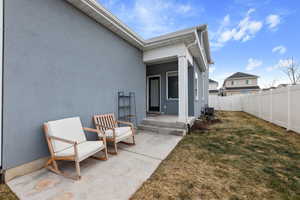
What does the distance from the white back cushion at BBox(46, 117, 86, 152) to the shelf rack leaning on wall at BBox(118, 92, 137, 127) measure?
174cm

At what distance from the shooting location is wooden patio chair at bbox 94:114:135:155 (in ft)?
10.1

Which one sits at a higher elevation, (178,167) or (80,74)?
(80,74)

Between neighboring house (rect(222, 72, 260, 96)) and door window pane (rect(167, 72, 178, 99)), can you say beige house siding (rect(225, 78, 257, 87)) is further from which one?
door window pane (rect(167, 72, 178, 99))

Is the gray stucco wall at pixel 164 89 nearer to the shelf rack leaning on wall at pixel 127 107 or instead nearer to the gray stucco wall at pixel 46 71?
the shelf rack leaning on wall at pixel 127 107

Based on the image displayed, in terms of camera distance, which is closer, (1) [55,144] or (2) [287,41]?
(1) [55,144]

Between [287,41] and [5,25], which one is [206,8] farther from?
[287,41]

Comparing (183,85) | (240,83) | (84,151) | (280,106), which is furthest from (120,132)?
(240,83)

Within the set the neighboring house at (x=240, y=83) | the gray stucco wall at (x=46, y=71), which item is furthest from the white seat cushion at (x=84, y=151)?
the neighboring house at (x=240, y=83)

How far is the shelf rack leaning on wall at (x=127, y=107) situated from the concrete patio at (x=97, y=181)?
183 cm

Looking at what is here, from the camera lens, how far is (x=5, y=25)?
2.02 meters

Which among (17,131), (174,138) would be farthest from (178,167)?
(17,131)

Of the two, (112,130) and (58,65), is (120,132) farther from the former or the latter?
(58,65)

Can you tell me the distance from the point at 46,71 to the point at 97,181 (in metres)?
2.42

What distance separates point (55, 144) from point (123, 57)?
11.2ft
